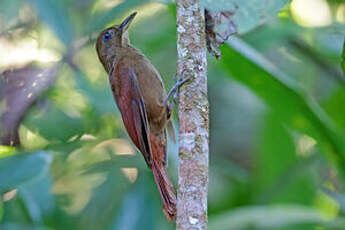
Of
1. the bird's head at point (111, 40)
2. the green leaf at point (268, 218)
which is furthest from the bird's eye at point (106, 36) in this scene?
the green leaf at point (268, 218)

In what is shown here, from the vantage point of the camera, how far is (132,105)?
14.4 feet

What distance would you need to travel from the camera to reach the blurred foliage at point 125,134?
4211 mm

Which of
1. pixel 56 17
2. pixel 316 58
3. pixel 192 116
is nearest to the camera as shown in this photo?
pixel 192 116

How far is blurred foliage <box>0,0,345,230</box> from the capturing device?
4211 millimetres

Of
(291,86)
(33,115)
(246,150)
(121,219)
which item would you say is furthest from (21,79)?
(246,150)

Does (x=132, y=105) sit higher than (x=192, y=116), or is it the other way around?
(x=192, y=116)

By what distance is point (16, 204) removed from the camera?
458 centimetres

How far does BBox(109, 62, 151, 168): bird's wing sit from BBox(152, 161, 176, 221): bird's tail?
7 centimetres

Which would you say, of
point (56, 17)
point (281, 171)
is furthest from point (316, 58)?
point (56, 17)

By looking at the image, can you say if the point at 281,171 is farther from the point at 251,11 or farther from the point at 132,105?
the point at 251,11

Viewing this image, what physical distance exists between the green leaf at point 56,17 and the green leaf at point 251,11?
169 centimetres

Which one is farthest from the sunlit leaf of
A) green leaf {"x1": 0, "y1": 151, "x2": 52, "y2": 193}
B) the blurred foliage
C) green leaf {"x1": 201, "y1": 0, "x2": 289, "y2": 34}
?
green leaf {"x1": 201, "y1": 0, "x2": 289, "y2": 34}

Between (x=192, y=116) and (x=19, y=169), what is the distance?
1097 mm

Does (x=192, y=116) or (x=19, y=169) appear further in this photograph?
(x=19, y=169)
